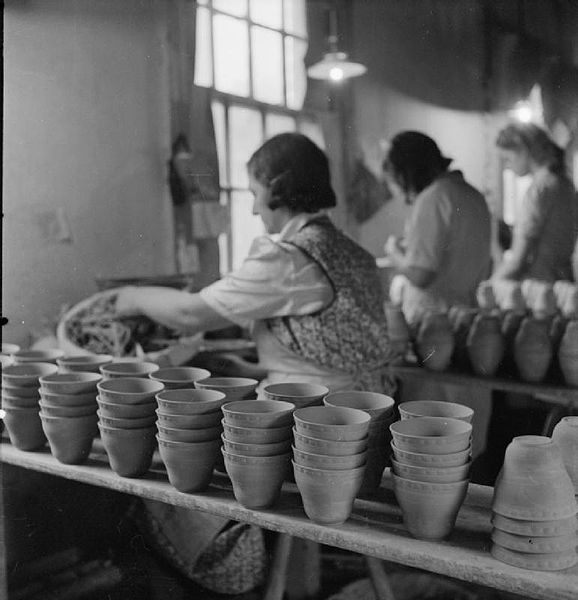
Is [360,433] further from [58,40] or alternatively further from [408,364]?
[58,40]

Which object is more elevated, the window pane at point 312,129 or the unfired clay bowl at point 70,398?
the window pane at point 312,129

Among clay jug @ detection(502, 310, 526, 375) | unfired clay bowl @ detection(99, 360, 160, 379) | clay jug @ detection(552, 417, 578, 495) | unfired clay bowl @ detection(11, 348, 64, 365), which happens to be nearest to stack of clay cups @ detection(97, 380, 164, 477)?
unfired clay bowl @ detection(99, 360, 160, 379)

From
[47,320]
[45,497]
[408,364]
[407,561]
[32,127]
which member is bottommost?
[45,497]

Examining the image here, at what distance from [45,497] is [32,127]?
114 cm

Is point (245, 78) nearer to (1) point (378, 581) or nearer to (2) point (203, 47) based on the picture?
(2) point (203, 47)

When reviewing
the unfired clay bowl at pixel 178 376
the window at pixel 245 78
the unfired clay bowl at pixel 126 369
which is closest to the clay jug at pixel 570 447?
the unfired clay bowl at pixel 178 376

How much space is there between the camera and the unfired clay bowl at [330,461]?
1209 millimetres

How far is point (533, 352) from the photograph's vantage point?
2.24 m

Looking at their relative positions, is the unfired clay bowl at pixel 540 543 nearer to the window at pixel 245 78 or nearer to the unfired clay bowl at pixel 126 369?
Answer: the unfired clay bowl at pixel 126 369

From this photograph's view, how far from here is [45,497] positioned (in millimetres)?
2170

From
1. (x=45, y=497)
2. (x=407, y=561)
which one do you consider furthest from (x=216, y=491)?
(x=45, y=497)

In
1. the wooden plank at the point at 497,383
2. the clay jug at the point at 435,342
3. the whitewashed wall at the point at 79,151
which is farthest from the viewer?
the clay jug at the point at 435,342

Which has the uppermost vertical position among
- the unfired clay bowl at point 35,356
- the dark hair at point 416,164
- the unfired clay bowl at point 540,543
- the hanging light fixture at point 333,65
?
the hanging light fixture at point 333,65

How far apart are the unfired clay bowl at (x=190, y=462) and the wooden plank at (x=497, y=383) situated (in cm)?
124
